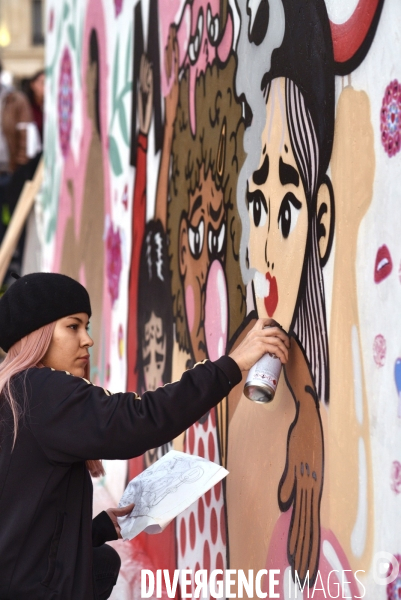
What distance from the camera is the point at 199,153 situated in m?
3.22

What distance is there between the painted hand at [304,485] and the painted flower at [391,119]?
677 millimetres

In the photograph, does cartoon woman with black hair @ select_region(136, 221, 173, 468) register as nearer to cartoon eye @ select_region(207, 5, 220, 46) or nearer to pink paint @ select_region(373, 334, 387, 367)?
cartoon eye @ select_region(207, 5, 220, 46)

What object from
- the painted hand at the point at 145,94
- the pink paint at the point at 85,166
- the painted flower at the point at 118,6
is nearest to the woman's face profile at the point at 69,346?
the painted hand at the point at 145,94

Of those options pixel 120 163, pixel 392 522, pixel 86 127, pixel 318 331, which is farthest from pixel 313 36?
pixel 86 127

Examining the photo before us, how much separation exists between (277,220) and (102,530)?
3.81 feet

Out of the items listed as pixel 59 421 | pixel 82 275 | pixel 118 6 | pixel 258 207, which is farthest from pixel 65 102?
pixel 59 421

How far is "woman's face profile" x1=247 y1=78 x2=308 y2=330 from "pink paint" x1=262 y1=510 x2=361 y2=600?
0.55 metres

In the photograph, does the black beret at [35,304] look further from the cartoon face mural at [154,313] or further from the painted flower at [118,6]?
the painted flower at [118,6]

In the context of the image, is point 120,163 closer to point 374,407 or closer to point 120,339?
point 120,339

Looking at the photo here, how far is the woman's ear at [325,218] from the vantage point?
2.11 meters

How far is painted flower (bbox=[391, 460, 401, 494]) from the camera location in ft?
5.85

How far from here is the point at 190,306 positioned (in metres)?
3.33

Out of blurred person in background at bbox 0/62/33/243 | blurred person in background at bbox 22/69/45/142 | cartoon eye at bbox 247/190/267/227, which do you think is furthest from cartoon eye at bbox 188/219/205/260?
blurred person in background at bbox 22/69/45/142

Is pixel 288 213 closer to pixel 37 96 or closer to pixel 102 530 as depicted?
pixel 102 530
